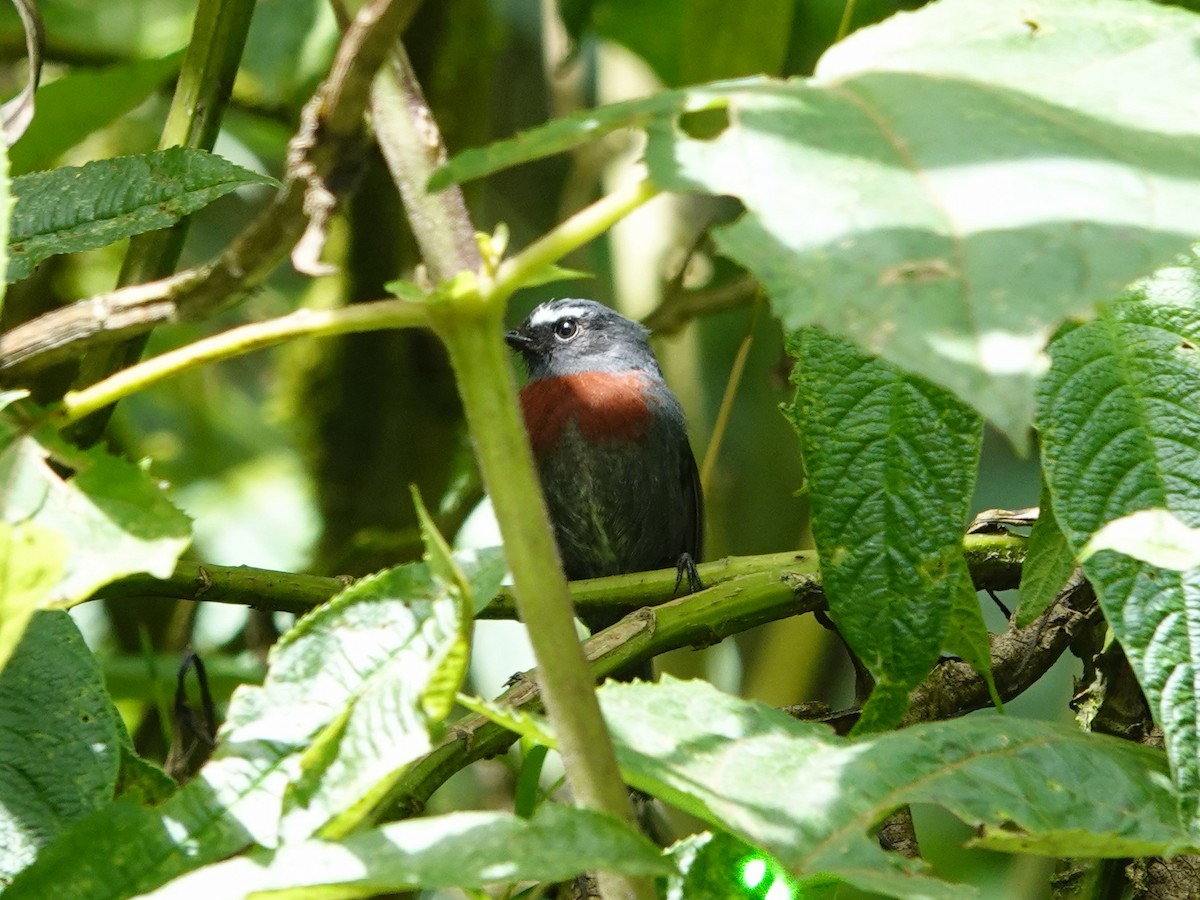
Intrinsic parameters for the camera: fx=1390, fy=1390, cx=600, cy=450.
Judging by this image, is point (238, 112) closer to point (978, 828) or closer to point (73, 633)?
point (73, 633)

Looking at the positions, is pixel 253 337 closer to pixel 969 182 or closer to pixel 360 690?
pixel 360 690

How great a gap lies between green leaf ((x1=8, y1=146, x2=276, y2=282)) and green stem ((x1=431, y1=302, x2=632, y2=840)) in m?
0.75

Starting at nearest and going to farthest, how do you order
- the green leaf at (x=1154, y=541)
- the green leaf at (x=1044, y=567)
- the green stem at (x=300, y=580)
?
the green leaf at (x=1154, y=541), the green leaf at (x=1044, y=567), the green stem at (x=300, y=580)

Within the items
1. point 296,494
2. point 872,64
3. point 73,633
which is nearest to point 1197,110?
point 872,64

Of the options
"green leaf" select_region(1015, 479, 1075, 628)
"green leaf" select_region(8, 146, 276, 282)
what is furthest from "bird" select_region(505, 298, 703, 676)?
"green leaf" select_region(8, 146, 276, 282)

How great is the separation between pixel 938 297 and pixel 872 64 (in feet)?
1.14

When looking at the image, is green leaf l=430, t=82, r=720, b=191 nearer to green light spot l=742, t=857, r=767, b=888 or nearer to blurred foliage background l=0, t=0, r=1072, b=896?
green light spot l=742, t=857, r=767, b=888

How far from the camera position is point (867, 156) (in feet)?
2.86

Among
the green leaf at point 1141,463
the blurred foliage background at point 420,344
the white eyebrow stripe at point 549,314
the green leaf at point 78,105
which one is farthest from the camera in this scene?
the white eyebrow stripe at point 549,314

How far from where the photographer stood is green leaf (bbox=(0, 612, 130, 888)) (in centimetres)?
136

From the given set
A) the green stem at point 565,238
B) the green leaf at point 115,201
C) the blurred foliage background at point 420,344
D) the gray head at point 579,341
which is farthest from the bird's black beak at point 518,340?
the green stem at point 565,238

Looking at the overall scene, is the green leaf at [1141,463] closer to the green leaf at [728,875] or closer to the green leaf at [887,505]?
the green leaf at [887,505]

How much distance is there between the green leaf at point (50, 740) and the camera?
136 cm

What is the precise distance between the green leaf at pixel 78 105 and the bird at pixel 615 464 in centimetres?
241
